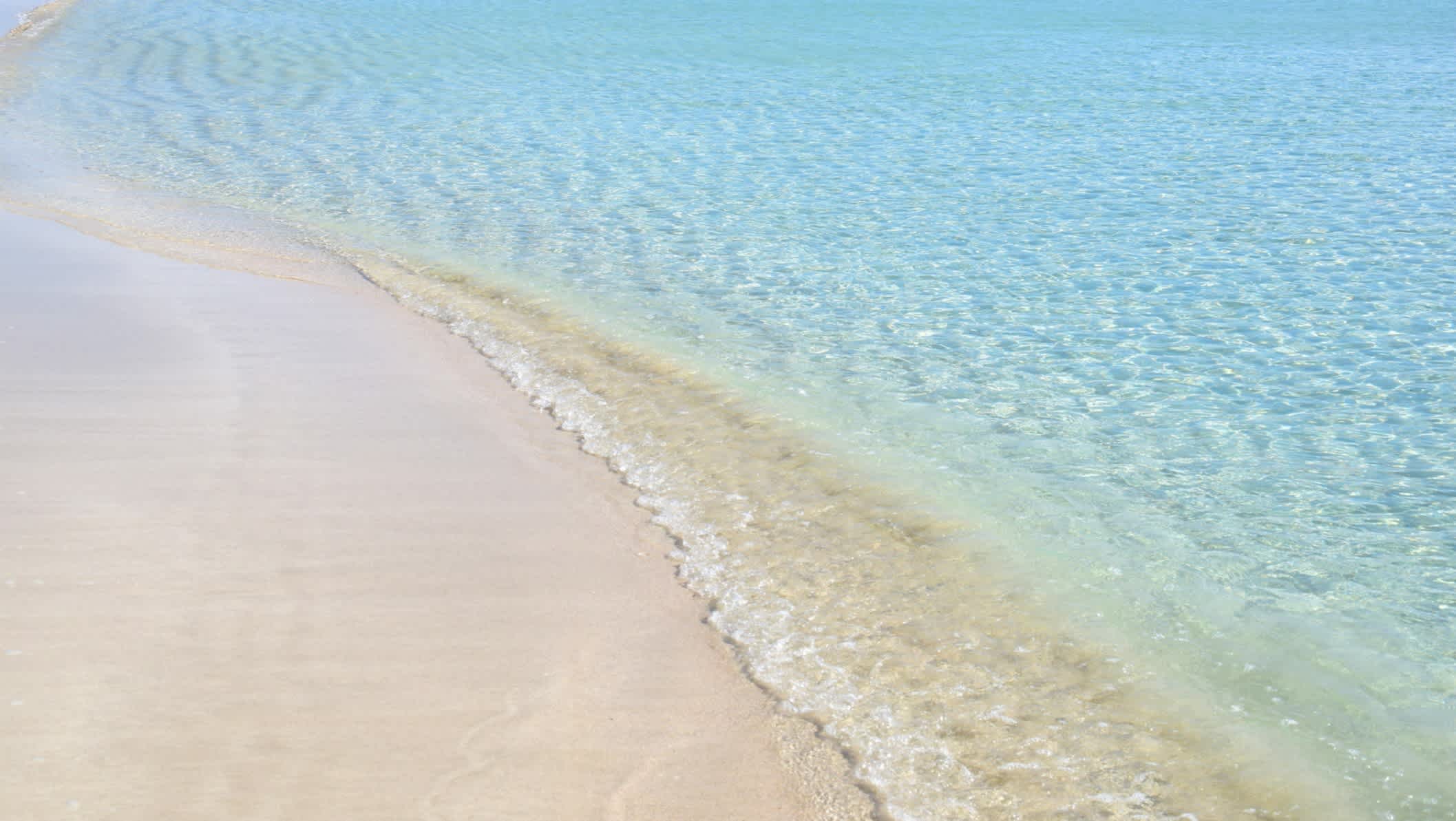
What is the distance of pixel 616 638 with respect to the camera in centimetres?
468

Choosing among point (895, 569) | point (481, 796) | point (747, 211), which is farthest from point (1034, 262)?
point (481, 796)

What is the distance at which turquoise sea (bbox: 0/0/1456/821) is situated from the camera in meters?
4.51

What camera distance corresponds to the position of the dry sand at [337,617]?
379cm

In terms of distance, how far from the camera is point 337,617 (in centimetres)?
467

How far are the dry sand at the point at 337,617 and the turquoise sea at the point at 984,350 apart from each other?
1.31 ft

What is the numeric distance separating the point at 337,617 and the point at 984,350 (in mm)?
4436

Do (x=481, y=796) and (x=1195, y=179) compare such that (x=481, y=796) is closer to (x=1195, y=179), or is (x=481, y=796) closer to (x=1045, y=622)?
(x=1045, y=622)

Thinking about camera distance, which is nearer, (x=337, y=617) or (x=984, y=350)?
(x=337, y=617)

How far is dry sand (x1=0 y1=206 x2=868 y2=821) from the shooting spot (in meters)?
3.79

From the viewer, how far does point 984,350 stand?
794 centimetres

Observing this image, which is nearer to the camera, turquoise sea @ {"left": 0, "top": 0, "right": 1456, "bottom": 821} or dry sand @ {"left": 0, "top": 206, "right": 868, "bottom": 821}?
dry sand @ {"left": 0, "top": 206, "right": 868, "bottom": 821}

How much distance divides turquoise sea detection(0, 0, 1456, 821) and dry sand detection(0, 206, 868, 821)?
15.7 inches

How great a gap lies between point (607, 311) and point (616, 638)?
4405mm

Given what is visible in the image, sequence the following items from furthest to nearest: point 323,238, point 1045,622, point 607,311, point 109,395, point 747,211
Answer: point 747,211 → point 323,238 → point 607,311 → point 109,395 → point 1045,622
